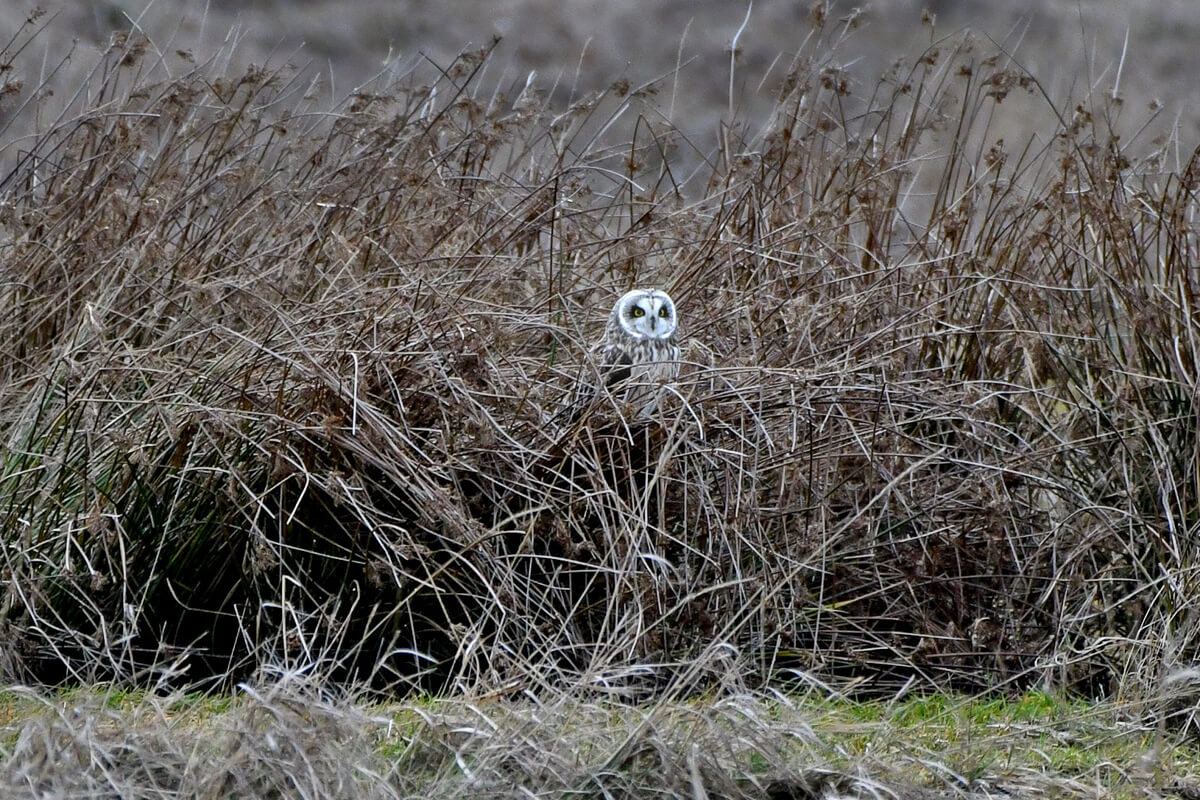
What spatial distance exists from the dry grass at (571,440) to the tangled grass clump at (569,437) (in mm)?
15

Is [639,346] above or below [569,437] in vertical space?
above

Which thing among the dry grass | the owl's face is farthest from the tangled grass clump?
the owl's face

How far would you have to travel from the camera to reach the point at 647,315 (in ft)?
13.6

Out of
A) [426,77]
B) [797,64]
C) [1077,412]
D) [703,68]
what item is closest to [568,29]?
[703,68]

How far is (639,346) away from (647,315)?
0.08 metres

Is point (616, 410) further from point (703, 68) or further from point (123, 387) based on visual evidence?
point (703, 68)

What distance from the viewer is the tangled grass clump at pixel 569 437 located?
382 cm

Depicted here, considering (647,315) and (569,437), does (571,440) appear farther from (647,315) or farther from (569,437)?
(647,315)

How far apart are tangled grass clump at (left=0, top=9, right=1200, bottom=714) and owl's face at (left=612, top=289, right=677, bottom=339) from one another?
18 centimetres

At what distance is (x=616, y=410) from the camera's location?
3.88 m

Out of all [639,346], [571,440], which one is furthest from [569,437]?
[639,346]

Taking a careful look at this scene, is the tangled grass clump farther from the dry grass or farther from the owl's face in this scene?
the owl's face

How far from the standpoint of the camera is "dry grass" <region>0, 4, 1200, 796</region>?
3.80m

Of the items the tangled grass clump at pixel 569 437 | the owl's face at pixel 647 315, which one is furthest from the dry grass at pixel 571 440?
the owl's face at pixel 647 315
